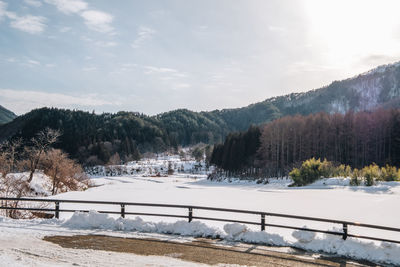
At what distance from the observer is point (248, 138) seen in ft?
301

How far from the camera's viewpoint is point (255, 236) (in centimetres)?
1200

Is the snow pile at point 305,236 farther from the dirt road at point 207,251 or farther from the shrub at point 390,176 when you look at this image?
the shrub at point 390,176

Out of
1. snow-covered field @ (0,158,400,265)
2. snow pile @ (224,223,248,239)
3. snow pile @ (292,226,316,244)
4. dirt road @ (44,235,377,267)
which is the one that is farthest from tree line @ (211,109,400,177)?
dirt road @ (44,235,377,267)

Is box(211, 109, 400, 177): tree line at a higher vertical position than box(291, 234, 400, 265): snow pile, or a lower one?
higher

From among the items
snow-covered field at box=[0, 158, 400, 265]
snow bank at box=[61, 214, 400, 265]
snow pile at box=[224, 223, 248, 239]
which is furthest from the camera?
snow pile at box=[224, 223, 248, 239]

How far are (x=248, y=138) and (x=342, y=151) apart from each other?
2665 cm

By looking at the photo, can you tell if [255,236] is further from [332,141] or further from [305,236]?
[332,141]

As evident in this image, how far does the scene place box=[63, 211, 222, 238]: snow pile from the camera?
42.5ft

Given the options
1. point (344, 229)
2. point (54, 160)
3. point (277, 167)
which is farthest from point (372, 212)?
point (277, 167)

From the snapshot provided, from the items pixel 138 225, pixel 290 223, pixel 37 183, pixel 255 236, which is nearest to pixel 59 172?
pixel 37 183

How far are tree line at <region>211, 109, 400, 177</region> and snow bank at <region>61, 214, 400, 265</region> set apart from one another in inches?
2260

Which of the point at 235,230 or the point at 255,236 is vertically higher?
the point at 235,230

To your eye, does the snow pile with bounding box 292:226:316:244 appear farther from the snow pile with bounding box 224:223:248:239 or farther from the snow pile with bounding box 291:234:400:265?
the snow pile with bounding box 224:223:248:239

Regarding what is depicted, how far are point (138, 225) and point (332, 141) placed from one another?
232 feet
